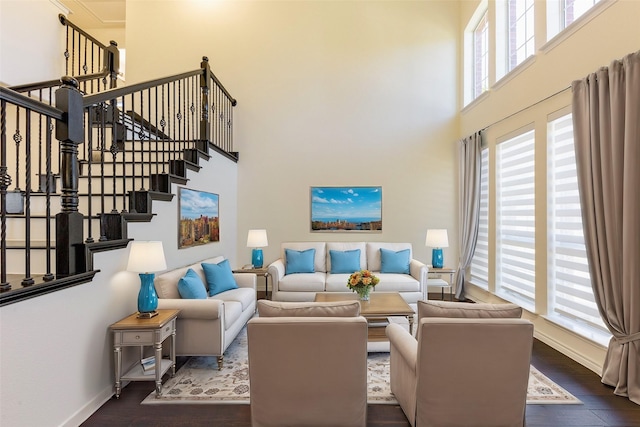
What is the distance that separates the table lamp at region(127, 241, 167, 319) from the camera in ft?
9.75

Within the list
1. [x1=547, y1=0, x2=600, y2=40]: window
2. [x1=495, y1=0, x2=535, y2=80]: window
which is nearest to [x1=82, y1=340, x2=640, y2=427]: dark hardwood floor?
[x1=547, y1=0, x2=600, y2=40]: window

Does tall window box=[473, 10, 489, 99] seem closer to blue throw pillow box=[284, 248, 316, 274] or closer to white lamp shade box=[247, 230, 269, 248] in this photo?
blue throw pillow box=[284, 248, 316, 274]

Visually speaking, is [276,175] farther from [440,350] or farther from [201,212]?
[440,350]

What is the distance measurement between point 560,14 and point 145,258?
507 cm

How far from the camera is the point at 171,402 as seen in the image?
285 centimetres

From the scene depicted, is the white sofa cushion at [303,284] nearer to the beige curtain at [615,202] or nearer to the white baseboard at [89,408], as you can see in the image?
the white baseboard at [89,408]

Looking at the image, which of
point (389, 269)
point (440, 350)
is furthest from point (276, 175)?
point (440, 350)

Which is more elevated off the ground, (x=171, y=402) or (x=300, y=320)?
(x=300, y=320)

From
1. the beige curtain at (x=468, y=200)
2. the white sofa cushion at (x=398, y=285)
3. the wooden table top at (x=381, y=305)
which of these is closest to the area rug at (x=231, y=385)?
the wooden table top at (x=381, y=305)

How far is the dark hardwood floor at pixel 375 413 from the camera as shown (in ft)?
8.42

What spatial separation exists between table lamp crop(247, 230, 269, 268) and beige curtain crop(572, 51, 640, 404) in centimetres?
438

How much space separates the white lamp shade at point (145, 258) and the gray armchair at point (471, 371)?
2189mm

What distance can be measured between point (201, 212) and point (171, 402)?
2.73m

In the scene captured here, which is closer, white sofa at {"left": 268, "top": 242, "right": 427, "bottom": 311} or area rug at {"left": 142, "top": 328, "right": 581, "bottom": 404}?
area rug at {"left": 142, "top": 328, "right": 581, "bottom": 404}
